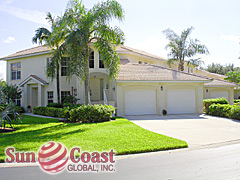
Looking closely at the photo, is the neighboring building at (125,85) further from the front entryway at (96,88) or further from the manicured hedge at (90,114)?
the manicured hedge at (90,114)

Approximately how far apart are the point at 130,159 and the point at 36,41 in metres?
15.7

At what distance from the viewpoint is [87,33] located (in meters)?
13.7

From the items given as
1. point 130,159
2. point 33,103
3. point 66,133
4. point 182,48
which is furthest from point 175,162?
point 182,48

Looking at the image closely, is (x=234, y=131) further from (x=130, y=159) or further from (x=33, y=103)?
(x=33, y=103)

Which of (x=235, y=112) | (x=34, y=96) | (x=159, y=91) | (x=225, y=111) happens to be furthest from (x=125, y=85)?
(x=34, y=96)

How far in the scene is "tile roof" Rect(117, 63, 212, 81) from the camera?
693 inches

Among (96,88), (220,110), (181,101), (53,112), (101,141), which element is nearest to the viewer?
(101,141)

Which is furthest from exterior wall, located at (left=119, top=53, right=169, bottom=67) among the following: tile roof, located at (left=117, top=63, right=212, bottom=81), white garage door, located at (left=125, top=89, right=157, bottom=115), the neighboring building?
white garage door, located at (left=125, top=89, right=157, bottom=115)

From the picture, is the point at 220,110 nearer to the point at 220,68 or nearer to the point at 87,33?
the point at 87,33

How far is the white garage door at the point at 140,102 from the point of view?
1783cm

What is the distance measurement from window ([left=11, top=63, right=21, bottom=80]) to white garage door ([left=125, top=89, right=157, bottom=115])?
43.3 feet

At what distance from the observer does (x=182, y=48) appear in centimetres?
2700

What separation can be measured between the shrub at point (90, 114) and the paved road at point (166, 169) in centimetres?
691

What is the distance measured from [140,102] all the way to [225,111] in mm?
6394
